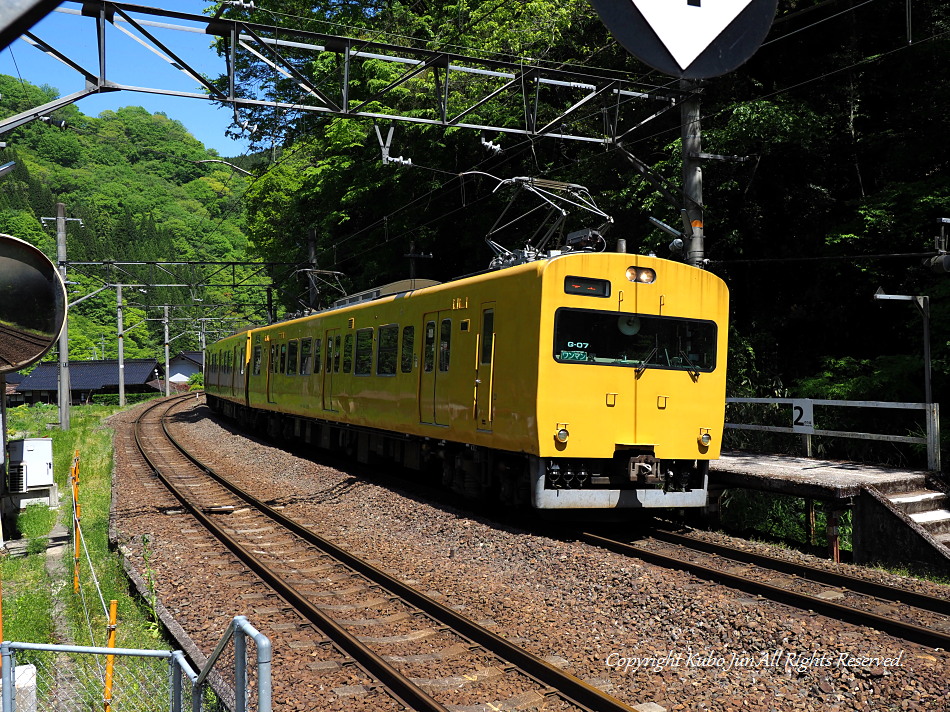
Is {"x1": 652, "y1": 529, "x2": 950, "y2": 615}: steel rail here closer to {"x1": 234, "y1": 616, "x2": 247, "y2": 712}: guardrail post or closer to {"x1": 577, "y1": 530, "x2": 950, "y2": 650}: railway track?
{"x1": 577, "y1": 530, "x2": 950, "y2": 650}: railway track

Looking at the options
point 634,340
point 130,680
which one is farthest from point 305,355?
point 130,680

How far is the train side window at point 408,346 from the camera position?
12.7m

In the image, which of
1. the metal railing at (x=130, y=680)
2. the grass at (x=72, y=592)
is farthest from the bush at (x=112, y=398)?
the metal railing at (x=130, y=680)

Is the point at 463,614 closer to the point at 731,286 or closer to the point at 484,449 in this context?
the point at 484,449

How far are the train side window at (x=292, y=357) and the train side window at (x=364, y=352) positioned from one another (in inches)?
182

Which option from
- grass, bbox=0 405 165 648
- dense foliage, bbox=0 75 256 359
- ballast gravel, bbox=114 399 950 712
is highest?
dense foliage, bbox=0 75 256 359

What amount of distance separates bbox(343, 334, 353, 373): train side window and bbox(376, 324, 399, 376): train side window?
1.56 m

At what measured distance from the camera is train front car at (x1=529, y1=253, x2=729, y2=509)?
9.26m

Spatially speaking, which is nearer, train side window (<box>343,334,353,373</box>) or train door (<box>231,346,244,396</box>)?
train side window (<box>343,334,353,373</box>)

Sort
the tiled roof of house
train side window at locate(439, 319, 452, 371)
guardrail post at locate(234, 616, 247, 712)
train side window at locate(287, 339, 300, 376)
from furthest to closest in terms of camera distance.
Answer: the tiled roof of house, train side window at locate(287, 339, 300, 376), train side window at locate(439, 319, 452, 371), guardrail post at locate(234, 616, 247, 712)

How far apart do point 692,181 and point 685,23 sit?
28.4 feet

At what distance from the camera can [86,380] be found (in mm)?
64188

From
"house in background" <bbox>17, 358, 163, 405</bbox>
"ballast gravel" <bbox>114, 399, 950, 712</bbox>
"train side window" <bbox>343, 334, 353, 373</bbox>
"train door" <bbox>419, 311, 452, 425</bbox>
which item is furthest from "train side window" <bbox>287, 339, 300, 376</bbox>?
"house in background" <bbox>17, 358, 163, 405</bbox>

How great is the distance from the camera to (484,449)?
431 inches
